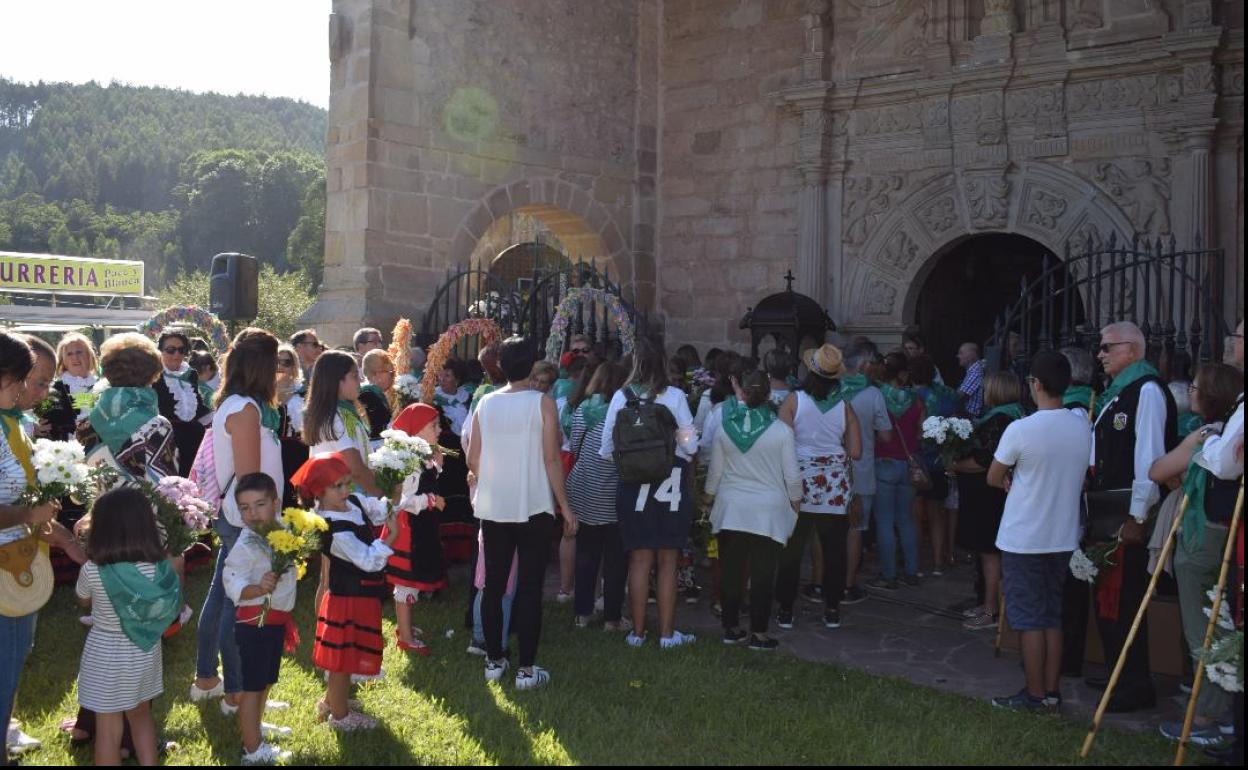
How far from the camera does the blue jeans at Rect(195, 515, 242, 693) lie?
4.75m

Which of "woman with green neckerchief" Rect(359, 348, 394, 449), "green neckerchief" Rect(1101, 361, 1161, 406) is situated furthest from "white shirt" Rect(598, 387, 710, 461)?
"green neckerchief" Rect(1101, 361, 1161, 406)

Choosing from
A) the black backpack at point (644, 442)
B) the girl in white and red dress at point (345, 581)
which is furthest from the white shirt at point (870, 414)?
the girl in white and red dress at point (345, 581)

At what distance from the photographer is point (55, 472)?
13.8 feet

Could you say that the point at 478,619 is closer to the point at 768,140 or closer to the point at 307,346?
the point at 307,346

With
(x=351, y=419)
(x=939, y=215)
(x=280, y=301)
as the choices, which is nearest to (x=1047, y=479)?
(x=351, y=419)

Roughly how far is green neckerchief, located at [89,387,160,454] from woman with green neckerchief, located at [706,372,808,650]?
2963mm

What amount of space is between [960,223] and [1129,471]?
6.62 m

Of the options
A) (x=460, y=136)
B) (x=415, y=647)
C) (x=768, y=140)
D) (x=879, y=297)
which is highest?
(x=768, y=140)

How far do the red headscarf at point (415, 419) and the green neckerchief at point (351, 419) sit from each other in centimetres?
64

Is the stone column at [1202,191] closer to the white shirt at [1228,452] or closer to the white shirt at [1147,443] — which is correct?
the white shirt at [1147,443]

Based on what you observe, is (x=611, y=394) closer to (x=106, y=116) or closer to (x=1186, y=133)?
(x=1186, y=133)

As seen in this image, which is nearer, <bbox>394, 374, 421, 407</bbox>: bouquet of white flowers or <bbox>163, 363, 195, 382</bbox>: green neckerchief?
<bbox>163, 363, 195, 382</bbox>: green neckerchief

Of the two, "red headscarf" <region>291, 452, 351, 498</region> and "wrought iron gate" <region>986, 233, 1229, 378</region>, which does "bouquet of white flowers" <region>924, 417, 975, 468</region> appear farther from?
"red headscarf" <region>291, 452, 351, 498</region>

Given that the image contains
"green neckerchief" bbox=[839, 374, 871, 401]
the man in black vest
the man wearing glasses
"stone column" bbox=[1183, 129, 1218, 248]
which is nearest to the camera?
the man in black vest
